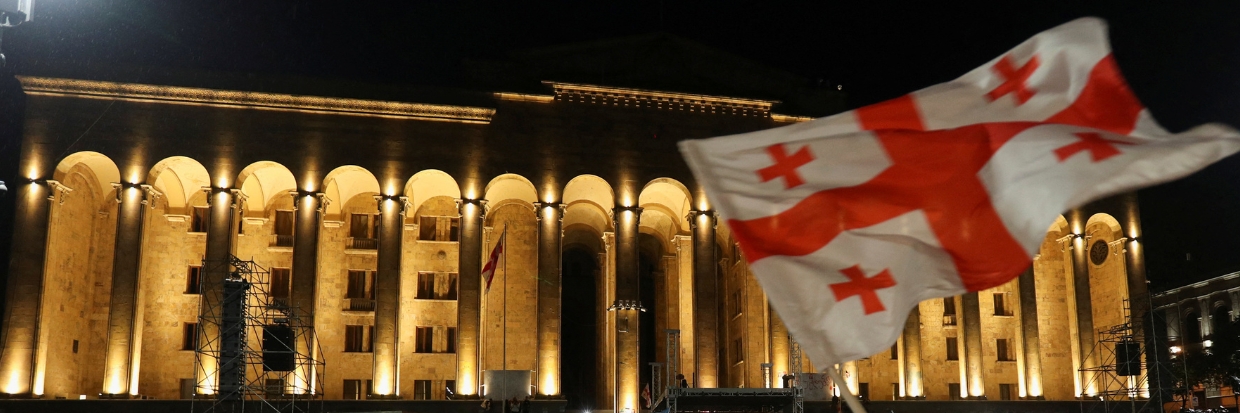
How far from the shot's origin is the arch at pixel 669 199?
138ft

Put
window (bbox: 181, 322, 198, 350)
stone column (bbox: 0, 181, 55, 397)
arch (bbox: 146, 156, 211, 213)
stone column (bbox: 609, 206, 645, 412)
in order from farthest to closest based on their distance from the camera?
window (bbox: 181, 322, 198, 350) < stone column (bbox: 609, 206, 645, 412) < arch (bbox: 146, 156, 211, 213) < stone column (bbox: 0, 181, 55, 397)

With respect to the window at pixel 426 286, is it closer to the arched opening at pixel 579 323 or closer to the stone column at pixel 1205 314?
the arched opening at pixel 579 323

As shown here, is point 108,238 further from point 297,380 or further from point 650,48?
point 650,48

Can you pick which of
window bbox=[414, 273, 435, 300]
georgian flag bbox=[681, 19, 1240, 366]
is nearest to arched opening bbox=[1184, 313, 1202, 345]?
window bbox=[414, 273, 435, 300]

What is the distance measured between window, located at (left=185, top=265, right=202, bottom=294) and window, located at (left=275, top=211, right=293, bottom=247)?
289 cm

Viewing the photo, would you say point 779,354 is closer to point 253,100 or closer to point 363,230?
point 363,230

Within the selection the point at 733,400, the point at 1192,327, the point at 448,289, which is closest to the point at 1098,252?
the point at 1192,327

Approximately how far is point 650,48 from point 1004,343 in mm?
18558

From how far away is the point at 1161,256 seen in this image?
6256cm

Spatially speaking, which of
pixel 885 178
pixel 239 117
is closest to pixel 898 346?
pixel 239 117

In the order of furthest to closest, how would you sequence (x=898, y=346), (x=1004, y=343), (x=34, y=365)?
(x=1004, y=343) < (x=898, y=346) < (x=34, y=365)

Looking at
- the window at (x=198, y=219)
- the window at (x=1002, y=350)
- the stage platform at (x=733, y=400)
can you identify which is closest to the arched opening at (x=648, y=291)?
the stage platform at (x=733, y=400)

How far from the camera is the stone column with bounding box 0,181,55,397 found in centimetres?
3497

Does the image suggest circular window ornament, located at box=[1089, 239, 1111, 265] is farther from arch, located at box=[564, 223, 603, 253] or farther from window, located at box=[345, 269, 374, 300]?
window, located at box=[345, 269, 374, 300]
